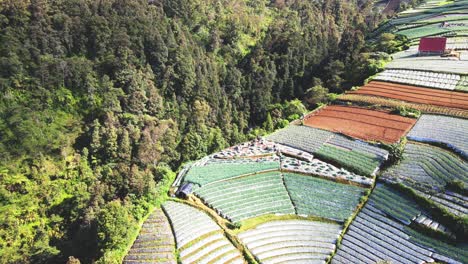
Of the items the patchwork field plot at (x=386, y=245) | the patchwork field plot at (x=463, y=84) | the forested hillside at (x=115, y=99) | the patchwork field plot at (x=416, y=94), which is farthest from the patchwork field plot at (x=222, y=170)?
the patchwork field plot at (x=463, y=84)

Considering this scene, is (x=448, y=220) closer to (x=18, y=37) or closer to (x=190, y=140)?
(x=190, y=140)

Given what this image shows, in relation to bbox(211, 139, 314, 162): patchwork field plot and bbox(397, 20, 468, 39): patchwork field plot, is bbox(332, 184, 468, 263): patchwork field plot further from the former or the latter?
bbox(397, 20, 468, 39): patchwork field plot

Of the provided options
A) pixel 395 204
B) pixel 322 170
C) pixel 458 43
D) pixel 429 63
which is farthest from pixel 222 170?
pixel 458 43

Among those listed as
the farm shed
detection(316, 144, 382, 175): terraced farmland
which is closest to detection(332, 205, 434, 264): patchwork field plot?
detection(316, 144, 382, 175): terraced farmland

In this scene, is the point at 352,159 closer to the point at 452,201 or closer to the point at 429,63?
the point at 452,201

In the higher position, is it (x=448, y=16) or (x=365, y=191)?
(x=448, y=16)

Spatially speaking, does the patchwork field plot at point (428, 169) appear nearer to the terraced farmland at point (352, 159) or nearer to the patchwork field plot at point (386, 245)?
the terraced farmland at point (352, 159)

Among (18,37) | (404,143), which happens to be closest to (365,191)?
(404,143)
